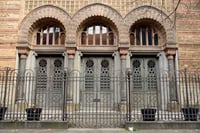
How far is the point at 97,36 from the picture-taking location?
563 inches

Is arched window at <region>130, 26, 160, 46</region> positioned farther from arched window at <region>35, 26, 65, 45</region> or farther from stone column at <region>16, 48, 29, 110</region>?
stone column at <region>16, 48, 29, 110</region>

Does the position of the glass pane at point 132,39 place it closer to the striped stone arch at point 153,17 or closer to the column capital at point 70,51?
the striped stone arch at point 153,17

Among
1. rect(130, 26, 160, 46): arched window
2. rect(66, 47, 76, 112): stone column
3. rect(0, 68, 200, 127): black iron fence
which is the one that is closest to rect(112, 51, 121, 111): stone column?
rect(0, 68, 200, 127): black iron fence

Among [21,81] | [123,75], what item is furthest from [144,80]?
[21,81]

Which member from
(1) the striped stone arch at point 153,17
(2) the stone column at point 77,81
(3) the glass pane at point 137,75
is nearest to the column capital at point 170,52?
(1) the striped stone arch at point 153,17

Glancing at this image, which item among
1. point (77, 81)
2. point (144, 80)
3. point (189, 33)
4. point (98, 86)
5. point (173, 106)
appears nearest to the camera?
point (173, 106)

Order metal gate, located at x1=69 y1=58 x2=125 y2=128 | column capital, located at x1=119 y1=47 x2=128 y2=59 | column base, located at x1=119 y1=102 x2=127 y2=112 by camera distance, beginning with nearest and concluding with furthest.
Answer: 1. column base, located at x1=119 y1=102 x2=127 y2=112
2. metal gate, located at x1=69 y1=58 x2=125 y2=128
3. column capital, located at x1=119 y1=47 x2=128 y2=59

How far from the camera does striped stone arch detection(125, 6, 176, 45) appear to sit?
44.5 ft

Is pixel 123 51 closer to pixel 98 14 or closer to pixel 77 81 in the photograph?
pixel 98 14

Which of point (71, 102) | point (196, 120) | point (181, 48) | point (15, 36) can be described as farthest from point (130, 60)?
point (15, 36)

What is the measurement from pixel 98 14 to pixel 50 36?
9.99 ft

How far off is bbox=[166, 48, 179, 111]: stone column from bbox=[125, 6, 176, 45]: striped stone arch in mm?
715

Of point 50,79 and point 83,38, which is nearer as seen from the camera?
point 50,79

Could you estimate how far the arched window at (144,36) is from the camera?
1418cm
